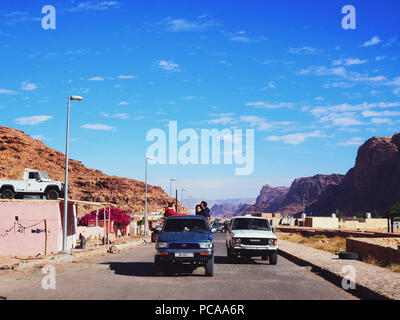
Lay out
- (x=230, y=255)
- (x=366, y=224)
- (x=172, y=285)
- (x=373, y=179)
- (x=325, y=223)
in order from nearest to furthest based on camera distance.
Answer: (x=172, y=285) → (x=230, y=255) → (x=325, y=223) → (x=366, y=224) → (x=373, y=179)

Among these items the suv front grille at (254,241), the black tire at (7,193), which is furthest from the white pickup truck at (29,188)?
the suv front grille at (254,241)

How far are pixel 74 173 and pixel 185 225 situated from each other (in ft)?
386

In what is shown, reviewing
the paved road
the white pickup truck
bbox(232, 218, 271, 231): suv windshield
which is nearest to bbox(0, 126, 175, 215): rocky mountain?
the white pickup truck

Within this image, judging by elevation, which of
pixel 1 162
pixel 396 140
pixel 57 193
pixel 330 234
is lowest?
pixel 330 234

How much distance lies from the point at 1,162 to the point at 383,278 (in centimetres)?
10216

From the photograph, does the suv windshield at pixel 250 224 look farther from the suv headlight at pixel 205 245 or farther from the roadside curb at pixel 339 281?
the suv headlight at pixel 205 245

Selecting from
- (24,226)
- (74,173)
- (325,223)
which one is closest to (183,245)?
(24,226)

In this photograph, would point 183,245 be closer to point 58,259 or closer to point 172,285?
point 172,285

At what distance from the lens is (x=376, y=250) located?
19797 mm

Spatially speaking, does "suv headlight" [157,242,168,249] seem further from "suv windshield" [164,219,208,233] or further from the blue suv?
"suv windshield" [164,219,208,233]

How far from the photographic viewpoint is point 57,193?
32781mm

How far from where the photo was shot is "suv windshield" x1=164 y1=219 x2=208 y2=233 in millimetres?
15391
